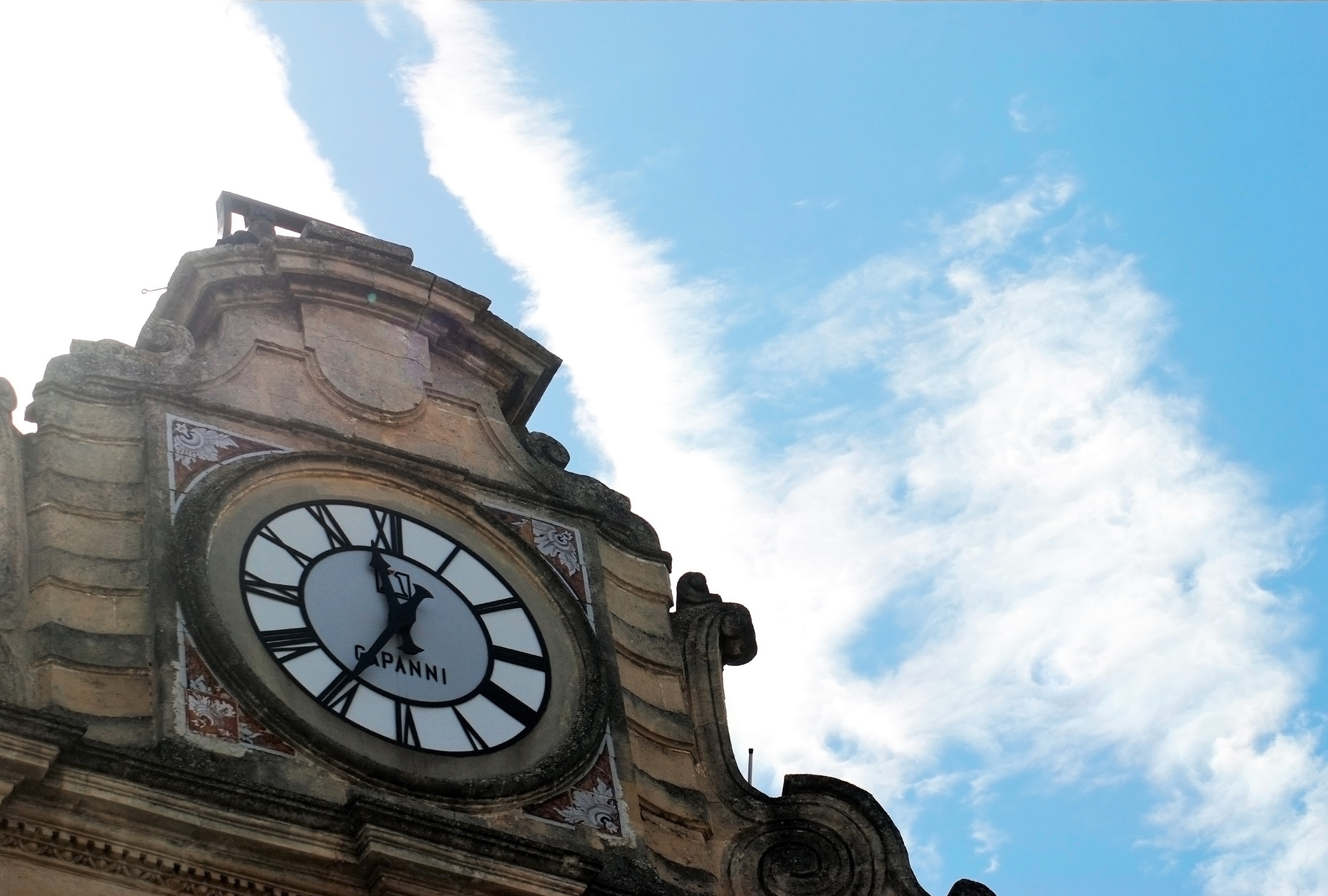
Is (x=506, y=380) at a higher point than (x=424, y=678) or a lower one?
higher

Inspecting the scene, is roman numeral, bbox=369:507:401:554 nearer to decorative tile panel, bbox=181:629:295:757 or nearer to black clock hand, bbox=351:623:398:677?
black clock hand, bbox=351:623:398:677

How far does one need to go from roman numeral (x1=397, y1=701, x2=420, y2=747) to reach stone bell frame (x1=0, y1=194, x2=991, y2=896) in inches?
6.9

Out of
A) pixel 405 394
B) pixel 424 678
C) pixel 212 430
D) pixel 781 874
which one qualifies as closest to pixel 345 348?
pixel 405 394

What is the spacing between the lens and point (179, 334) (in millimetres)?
11430

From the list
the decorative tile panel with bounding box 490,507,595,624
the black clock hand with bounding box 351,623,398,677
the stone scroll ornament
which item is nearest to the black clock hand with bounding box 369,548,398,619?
the black clock hand with bounding box 351,623,398,677

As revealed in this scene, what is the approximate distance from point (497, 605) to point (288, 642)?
119cm

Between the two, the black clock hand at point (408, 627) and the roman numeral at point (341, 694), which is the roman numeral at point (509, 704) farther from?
the roman numeral at point (341, 694)

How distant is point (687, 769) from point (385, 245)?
10.5 feet

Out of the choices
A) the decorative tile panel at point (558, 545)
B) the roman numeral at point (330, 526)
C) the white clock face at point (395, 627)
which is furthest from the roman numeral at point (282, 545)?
the decorative tile panel at point (558, 545)

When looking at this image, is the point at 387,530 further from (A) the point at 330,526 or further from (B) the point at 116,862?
(B) the point at 116,862

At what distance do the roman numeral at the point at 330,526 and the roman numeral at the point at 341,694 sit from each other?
0.78m

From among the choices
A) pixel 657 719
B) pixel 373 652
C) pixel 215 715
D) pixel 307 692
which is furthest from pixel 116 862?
pixel 657 719

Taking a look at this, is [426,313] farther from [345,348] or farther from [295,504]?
[295,504]

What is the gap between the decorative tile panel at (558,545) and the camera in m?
11.5
